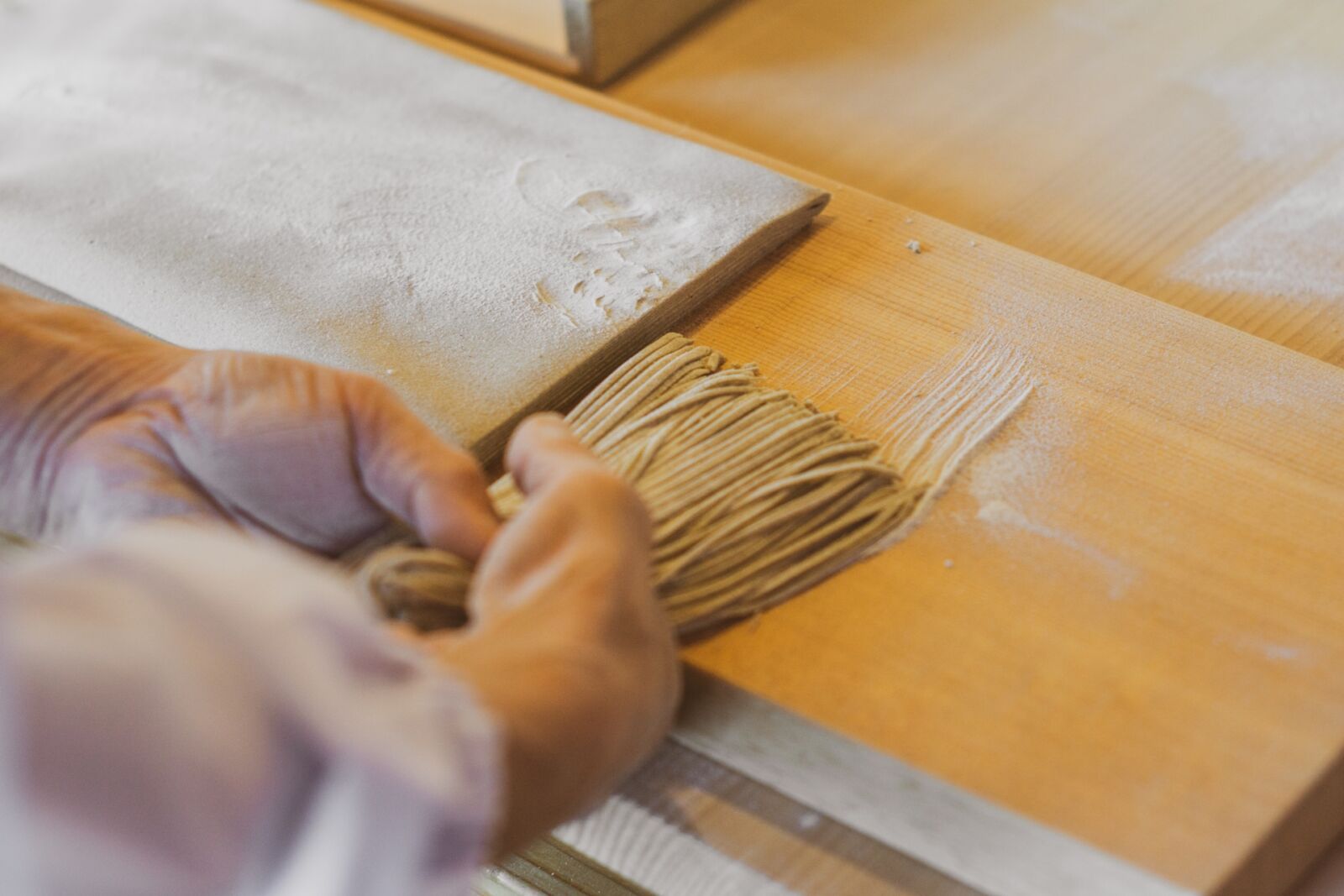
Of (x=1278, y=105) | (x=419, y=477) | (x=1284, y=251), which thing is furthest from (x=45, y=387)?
(x=1278, y=105)

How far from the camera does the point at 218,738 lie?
1.59 ft

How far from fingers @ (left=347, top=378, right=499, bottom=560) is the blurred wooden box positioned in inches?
28.3

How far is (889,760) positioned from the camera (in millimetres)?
698

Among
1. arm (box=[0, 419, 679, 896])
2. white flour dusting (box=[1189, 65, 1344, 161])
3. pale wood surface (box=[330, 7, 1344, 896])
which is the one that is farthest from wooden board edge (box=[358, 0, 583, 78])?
arm (box=[0, 419, 679, 896])

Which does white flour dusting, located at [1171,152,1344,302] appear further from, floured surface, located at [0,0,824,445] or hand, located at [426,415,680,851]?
hand, located at [426,415,680,851]

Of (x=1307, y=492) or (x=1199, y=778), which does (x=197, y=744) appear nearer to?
(x=1199, y=778)

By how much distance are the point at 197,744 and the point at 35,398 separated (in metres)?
0.39

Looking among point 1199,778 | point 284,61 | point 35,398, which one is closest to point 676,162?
point 284,61

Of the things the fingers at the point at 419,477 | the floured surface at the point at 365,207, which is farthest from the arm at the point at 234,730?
the floured surface at the point at 365,207

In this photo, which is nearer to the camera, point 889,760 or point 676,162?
point 889,760

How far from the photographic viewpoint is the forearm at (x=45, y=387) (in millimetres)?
787

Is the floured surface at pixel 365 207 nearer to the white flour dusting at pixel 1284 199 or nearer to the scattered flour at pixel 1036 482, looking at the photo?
the scattered flour at pixel 1036 482

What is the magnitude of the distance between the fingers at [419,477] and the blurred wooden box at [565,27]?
0.72m

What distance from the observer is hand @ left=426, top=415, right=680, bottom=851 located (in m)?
0.59
